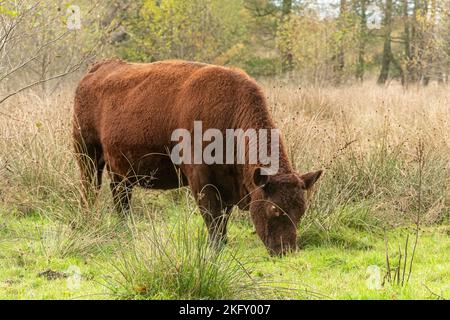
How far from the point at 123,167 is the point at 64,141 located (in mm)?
2098

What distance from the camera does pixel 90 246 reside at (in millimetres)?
7242

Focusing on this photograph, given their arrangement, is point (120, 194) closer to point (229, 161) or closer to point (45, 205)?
point (45, 205)

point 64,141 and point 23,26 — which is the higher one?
point 23,26

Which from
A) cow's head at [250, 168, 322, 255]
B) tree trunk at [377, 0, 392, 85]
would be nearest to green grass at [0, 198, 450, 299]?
cow's head at [250, 168, 322, 255]

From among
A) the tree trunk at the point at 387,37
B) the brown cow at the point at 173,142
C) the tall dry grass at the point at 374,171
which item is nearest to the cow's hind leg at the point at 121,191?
the brown cow at the point at 173,142

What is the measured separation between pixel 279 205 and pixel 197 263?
58.1 inches

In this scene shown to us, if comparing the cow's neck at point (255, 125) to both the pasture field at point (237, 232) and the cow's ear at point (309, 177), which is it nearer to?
the cow's ear at point (309, 177)

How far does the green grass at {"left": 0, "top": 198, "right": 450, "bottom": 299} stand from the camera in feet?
17.6

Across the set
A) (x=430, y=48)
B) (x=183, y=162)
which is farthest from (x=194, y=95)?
(x=430, y=48)

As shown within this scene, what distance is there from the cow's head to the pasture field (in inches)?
8.2

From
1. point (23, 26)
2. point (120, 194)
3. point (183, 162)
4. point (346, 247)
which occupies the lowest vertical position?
point (346, 247)

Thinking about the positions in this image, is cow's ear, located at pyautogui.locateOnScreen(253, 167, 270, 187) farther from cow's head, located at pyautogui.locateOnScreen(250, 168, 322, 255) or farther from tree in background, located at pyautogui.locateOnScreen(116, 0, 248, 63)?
tree in background, located at pyautogui.locateOnScreen(116, 0, 248, 63)

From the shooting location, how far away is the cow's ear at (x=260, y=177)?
649 centimetres

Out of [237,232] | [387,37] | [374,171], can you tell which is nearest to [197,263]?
[237,232]
